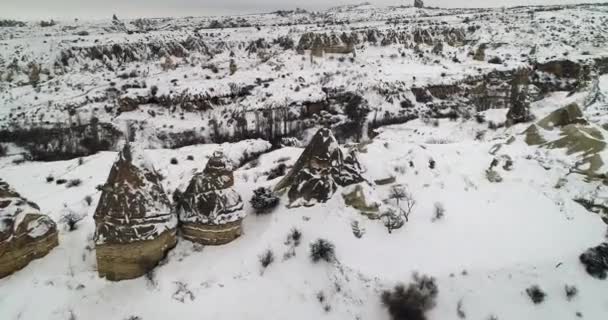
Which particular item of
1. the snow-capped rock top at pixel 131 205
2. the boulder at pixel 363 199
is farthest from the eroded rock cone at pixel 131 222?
the boulder at pixel 363 199

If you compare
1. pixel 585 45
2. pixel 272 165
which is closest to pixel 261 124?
pixel 272 165

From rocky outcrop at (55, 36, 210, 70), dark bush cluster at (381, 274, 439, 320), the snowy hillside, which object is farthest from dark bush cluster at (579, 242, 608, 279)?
rocky outcrop at (55, 36, 210, 70)

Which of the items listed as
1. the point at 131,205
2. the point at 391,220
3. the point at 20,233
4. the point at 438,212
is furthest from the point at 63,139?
the point at 438,212

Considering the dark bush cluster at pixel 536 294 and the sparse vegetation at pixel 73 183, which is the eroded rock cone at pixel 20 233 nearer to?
the sparse vegetation at pixel 73 183

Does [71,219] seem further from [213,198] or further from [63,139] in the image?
[63,139]

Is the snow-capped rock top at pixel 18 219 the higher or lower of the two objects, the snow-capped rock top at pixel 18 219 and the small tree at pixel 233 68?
the lower

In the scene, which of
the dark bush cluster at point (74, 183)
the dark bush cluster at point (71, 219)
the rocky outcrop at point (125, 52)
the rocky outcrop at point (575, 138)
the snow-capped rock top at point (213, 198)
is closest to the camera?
the snow-capped rock top at point (213, 198)
